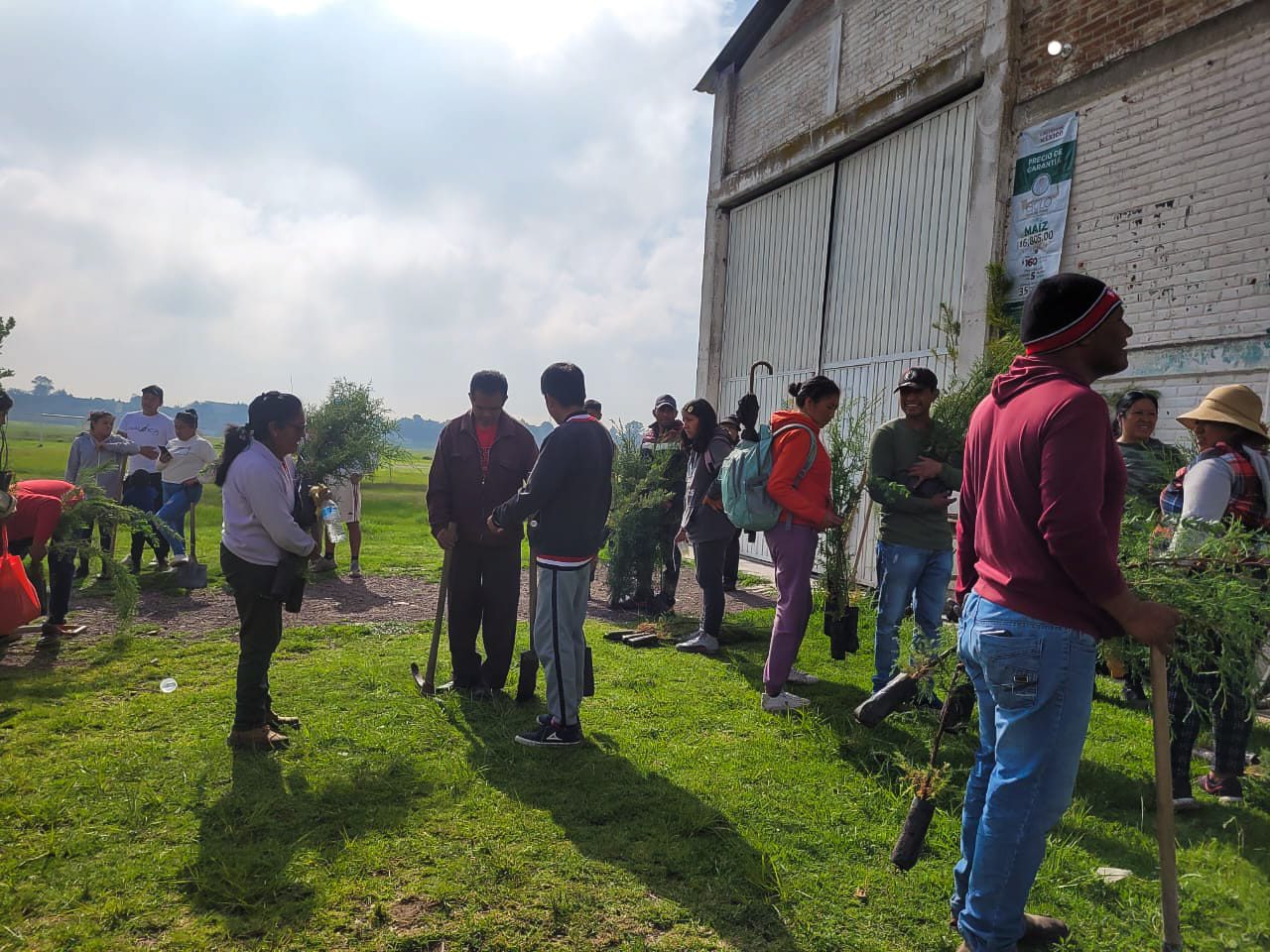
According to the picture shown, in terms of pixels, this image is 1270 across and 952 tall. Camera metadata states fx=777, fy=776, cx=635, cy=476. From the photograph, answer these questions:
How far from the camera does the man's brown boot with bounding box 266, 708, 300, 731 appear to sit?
4539 millimetres

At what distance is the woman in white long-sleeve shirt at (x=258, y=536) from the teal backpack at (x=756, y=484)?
260 cm

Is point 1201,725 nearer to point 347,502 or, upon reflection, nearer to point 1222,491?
point 1222,491

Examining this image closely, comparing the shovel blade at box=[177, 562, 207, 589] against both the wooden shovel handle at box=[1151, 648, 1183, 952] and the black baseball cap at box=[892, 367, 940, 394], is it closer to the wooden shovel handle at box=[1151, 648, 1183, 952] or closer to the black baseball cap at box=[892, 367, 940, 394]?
the black baseball cap at box=[892, 367, 940, 394]

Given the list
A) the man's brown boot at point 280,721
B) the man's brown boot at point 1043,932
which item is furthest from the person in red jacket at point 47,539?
the man's brown boot at point 1043,932

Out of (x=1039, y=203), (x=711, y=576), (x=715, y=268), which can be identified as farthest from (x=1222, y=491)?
(x=715, y=268)

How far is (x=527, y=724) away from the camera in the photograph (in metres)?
4.77

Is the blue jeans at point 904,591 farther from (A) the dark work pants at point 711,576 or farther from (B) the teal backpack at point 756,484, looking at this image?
(A) the dark work pants at point 711,576

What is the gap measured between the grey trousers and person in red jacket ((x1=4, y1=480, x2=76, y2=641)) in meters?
3.70

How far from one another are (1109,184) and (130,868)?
8.68 metres

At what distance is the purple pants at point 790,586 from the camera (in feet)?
16.1

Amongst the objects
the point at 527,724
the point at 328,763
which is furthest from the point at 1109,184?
the point at 328,763

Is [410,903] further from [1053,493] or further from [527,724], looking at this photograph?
[1053,493]

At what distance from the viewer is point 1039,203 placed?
7836mm

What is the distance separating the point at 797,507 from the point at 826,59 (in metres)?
9.03
